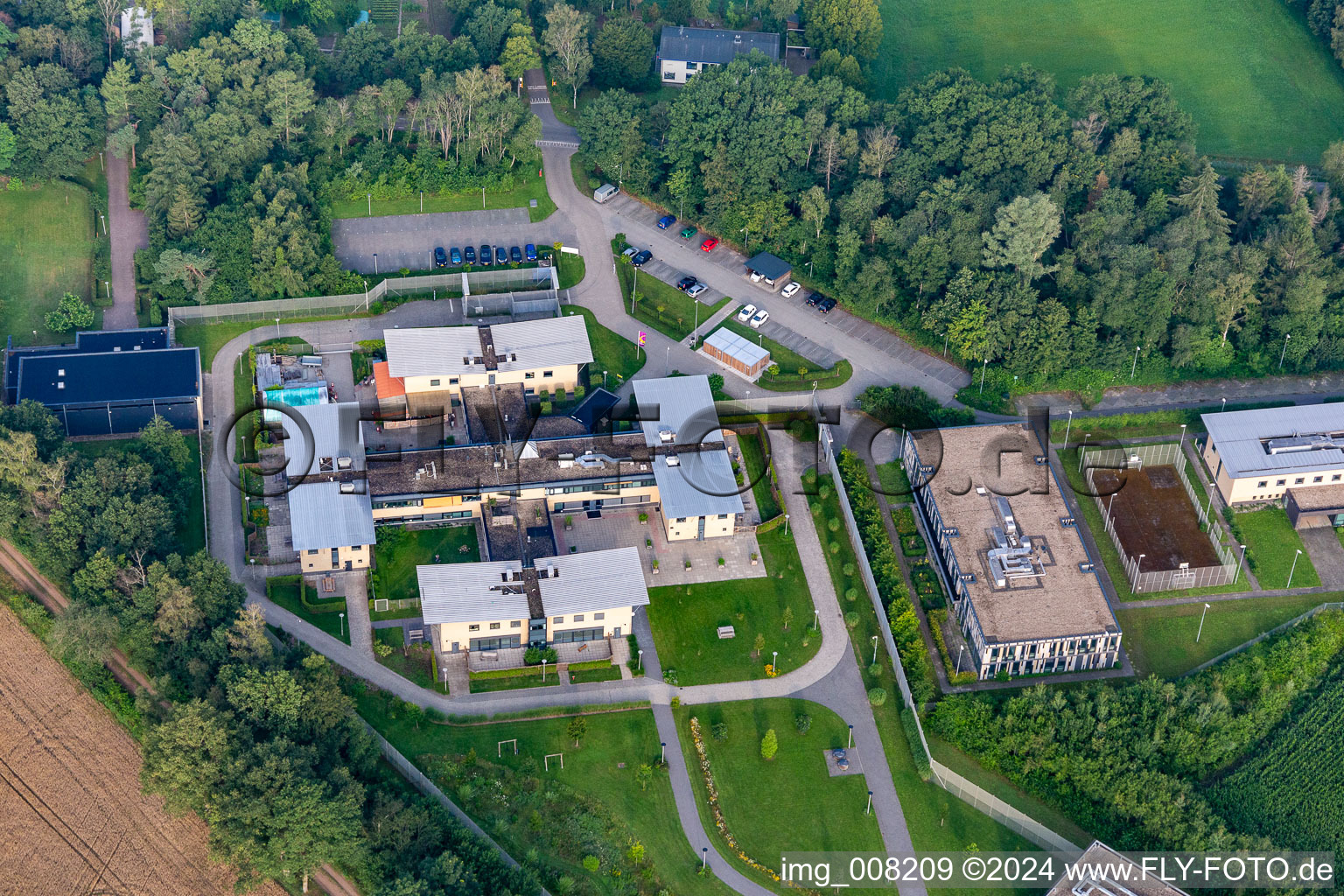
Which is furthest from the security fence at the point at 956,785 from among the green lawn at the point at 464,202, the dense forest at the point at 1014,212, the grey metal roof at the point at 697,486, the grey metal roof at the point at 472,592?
the green lawn at the point at 464,202

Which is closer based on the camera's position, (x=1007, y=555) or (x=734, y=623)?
(x=734, y=623)

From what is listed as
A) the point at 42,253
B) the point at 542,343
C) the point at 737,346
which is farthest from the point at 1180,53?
the point at 42,253

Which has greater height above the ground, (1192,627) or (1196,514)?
(1196,514)

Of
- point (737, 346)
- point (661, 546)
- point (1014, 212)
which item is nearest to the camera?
point (661, 546)

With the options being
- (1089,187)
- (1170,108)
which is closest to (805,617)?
(1089,187)

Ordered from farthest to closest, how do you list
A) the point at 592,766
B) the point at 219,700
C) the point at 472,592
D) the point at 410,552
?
the point at 410,552 < the point at 472,592 < the point at 592,766 < the point at 219,700

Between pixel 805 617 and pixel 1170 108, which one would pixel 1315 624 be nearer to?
pixel 805 617

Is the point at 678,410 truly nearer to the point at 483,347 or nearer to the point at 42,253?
the point at 483,347
